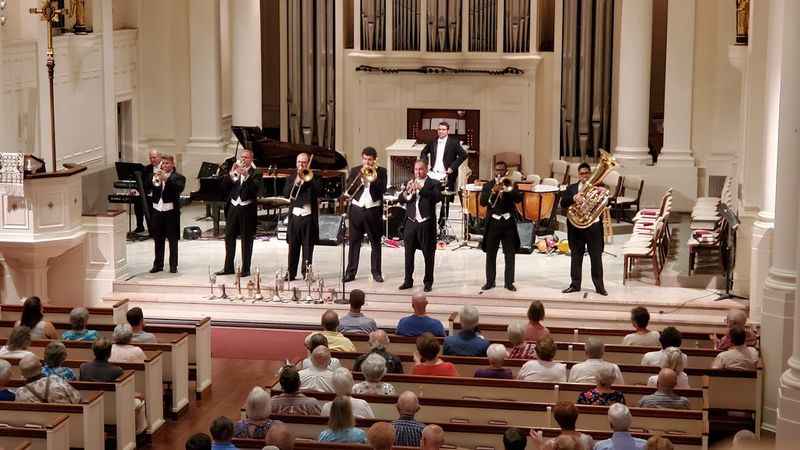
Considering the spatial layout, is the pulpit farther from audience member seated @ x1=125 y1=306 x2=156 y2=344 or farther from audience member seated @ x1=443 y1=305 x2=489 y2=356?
audience member seated @ x1=443 y1=305 x2=489 y2=356

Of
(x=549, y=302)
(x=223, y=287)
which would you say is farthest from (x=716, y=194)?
(x=223, y=287)

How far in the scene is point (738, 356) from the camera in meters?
10.7

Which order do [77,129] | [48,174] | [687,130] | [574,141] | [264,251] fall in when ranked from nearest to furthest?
[48,174], [264,251], [77,129], [687,130], [574,141]

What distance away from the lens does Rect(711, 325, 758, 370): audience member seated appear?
1065cm

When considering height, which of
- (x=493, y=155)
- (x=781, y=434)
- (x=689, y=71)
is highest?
(x=689, y=71)

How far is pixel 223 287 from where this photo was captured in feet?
49.4

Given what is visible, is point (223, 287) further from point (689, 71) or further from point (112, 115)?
point (689, 71)

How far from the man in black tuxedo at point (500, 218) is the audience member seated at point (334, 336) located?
402 cm

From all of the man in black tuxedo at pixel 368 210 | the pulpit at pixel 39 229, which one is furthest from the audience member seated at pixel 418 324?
the pulpit at pixel 39 229

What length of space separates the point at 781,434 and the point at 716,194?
1065 centimetres

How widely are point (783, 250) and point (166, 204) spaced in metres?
7.30

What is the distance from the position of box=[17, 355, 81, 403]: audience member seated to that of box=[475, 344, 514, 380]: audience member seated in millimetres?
2994

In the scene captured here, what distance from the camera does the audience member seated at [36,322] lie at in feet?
36.9

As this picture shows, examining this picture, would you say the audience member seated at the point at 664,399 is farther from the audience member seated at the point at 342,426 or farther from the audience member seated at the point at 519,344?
the audience member seated at the point at 342,426
